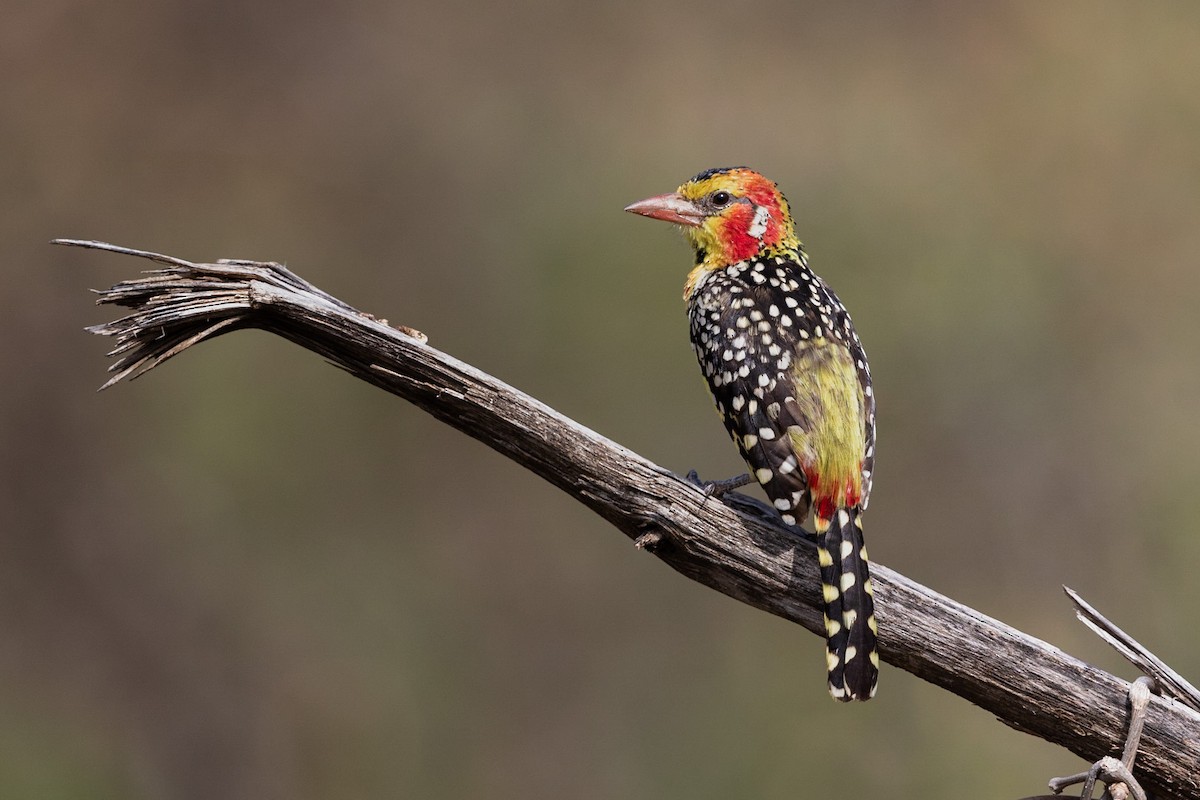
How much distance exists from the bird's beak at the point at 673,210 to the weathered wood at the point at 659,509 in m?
1.32

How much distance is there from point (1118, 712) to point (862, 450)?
0.91 meters

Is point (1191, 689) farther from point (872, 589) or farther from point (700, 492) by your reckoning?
point (700, 492)

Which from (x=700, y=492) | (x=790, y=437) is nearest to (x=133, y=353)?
(x=700, y=492)

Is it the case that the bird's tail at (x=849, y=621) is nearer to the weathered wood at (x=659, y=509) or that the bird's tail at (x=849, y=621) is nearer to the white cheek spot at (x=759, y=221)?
the weathered wood at (x=659, y=509)

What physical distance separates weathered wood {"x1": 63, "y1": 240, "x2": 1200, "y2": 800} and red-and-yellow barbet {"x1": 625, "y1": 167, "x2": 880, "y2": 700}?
3.6 inches

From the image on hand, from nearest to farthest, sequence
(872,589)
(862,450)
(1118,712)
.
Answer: (1118,712)
(872,589)
(862,450)

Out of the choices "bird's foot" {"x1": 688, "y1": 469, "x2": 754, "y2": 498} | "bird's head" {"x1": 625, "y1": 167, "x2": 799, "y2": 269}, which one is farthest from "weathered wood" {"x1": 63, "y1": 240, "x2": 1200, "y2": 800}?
"bird's head" {"x1": 625, "y1": 167, "x2": 799, "y2": 269}

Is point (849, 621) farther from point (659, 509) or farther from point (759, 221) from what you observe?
point (759, 221)

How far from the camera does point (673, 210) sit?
357 cm

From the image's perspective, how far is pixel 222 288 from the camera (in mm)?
2359

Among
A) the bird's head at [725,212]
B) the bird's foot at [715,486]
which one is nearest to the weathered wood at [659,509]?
the bird's foot at [715,486]

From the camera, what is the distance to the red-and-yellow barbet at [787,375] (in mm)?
2502

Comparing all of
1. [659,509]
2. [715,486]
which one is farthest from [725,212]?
[659,509]

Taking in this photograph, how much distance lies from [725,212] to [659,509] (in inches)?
57.1
